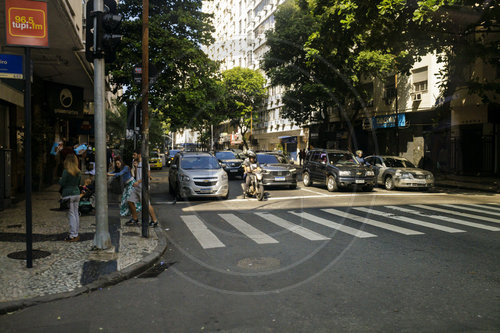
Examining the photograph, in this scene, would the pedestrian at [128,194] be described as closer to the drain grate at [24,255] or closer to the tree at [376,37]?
the drain grate at [24,255]

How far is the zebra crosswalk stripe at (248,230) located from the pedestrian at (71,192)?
11.2 feet

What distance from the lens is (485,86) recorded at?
15984 millimetres

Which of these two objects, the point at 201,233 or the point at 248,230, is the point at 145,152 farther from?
the point at 248,230

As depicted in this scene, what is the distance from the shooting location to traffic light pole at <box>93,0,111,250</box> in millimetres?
6613

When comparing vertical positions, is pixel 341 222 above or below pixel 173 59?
below

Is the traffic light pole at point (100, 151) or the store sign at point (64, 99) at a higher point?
the store sign at point (64, 99)

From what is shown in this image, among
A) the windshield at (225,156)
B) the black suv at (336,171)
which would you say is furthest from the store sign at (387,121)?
the windshield at (225,156)

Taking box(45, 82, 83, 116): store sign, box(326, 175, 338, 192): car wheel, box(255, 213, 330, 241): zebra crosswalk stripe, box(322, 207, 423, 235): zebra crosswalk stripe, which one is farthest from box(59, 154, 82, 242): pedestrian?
box(326, 175, 338, 192): car wheel

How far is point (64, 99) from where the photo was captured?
1836 centimetres

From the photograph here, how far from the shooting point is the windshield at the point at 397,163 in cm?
1897

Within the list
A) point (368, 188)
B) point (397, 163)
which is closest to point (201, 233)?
point (368, 188)

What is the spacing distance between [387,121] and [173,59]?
16.2m

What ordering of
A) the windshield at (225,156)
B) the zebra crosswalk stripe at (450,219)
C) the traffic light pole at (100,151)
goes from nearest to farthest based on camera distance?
1. the traffic light pole at (100,151)
2. the zebra crosswalk stripe at (450,219)
3. the windshield at (225,156)

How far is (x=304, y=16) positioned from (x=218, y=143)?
5973 centimetres
